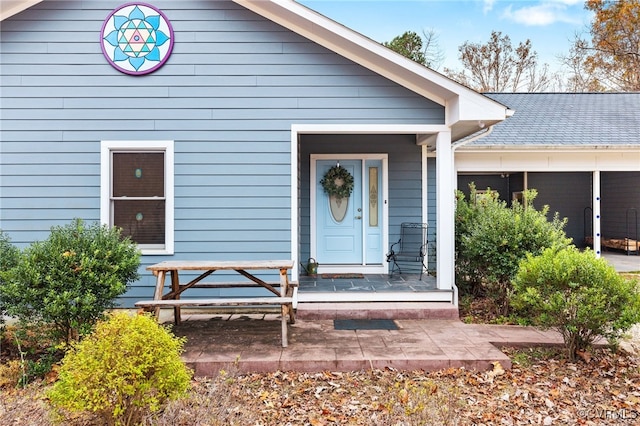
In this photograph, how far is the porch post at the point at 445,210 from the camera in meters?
5.53

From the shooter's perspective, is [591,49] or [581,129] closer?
[581,129]

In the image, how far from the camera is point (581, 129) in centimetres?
923

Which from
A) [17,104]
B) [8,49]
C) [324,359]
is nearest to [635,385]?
[324,359]

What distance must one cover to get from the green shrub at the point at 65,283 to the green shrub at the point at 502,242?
13.8ft

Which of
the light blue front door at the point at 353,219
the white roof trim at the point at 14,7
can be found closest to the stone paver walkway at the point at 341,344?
the light blue front door at the point at 353,219

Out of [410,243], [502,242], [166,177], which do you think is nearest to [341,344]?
[502,242]

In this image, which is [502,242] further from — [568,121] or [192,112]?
[568,121]

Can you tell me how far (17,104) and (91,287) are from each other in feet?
10.2

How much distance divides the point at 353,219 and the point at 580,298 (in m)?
4.14

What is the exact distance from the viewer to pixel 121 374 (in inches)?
98.7

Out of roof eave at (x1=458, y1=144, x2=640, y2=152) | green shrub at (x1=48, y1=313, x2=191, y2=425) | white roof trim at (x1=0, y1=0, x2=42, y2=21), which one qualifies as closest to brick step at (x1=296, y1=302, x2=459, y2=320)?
green shrub at (x1=48, y1=313, x2=191, y2=425)

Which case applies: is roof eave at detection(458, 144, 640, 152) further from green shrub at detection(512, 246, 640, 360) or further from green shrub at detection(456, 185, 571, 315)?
green shrub at detection(512, 246, 640, 360)

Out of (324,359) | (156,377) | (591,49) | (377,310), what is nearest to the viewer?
(156,377)

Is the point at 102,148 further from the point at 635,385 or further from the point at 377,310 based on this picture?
the point at 635,385
